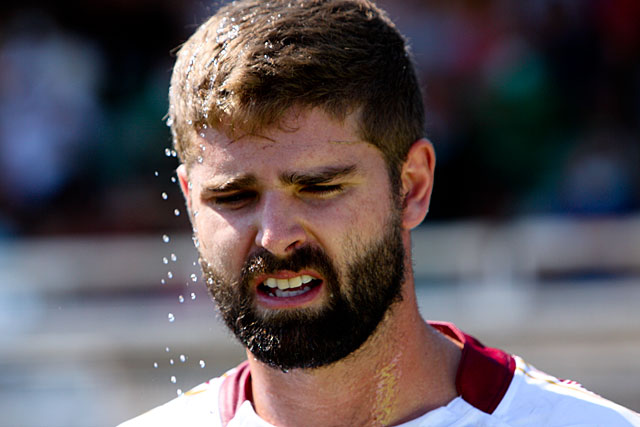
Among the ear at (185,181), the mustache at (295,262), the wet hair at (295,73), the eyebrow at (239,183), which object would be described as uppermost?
the wet hair at (295,73)

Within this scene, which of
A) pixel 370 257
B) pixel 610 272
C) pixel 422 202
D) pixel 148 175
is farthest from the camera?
pixel 148 175

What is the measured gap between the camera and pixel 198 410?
2748mm

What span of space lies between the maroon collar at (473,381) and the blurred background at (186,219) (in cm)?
439

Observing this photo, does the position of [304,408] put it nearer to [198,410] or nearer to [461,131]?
[198,410]

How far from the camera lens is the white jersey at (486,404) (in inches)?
96.7

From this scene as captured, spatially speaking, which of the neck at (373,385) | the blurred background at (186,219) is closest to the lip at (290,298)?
the neck at (373,385)

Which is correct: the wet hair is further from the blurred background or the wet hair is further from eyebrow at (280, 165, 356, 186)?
the blurred background

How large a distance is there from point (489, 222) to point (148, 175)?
2.96m

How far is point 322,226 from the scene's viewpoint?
2426mm

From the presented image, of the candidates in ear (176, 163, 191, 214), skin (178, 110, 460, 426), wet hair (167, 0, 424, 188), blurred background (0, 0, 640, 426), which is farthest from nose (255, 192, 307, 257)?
blurred background (0, 0, 640, 426)

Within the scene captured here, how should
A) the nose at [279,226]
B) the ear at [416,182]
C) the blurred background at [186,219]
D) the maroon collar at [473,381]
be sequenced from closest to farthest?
the nose at [279,226]
the maroon collar at [473,381]
the ear at [416,182]
the blurred background at [186,219]

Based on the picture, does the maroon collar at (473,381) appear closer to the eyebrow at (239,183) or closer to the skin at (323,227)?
the skin at (323,227)

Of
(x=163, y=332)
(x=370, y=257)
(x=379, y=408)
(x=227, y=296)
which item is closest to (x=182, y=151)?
(x=227, y=296)

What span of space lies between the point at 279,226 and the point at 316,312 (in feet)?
0.80
